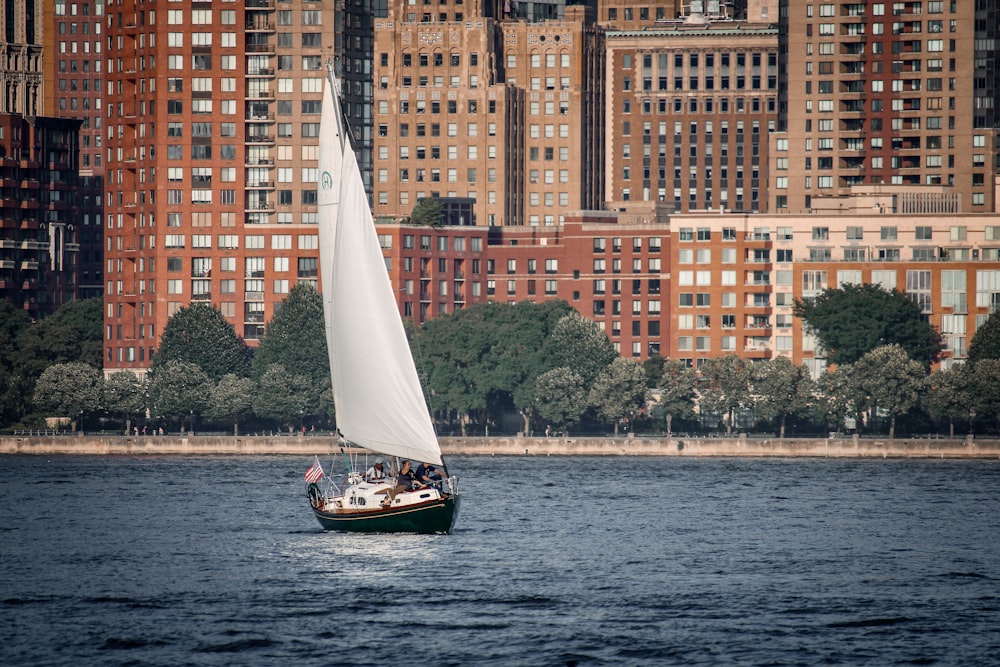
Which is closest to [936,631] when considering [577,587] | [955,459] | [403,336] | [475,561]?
[577,587]

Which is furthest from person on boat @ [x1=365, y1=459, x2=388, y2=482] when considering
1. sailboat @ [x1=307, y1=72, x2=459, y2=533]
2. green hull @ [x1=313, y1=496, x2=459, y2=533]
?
green hull @ [x1=313, y1=496, x2=459, y2=533]

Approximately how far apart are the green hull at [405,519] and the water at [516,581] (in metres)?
0.97

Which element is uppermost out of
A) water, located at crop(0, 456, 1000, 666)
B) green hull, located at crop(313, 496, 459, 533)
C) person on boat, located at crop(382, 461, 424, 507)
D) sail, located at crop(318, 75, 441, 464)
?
sail, located at crop(318, 75, 441, 464)

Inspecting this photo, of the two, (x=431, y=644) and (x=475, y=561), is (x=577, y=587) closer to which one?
(x=475, y=561)

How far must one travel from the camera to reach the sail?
10350cm

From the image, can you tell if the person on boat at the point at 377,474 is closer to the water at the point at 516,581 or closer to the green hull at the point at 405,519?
the green hull at the point at 405,519

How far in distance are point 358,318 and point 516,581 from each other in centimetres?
1706

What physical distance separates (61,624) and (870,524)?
5890 centimetres

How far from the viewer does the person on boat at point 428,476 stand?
104188 mm

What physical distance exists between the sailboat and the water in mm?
1994

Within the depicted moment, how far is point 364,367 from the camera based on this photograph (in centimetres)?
10475

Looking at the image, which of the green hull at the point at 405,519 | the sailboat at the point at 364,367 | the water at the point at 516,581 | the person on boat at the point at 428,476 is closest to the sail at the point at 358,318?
the sailboat at the point at 364,367

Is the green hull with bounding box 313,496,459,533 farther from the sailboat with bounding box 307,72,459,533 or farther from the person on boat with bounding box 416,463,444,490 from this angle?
the person on boat with bounding box 416,463,444,490

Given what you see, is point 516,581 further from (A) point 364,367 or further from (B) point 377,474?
(A) point 364,367
